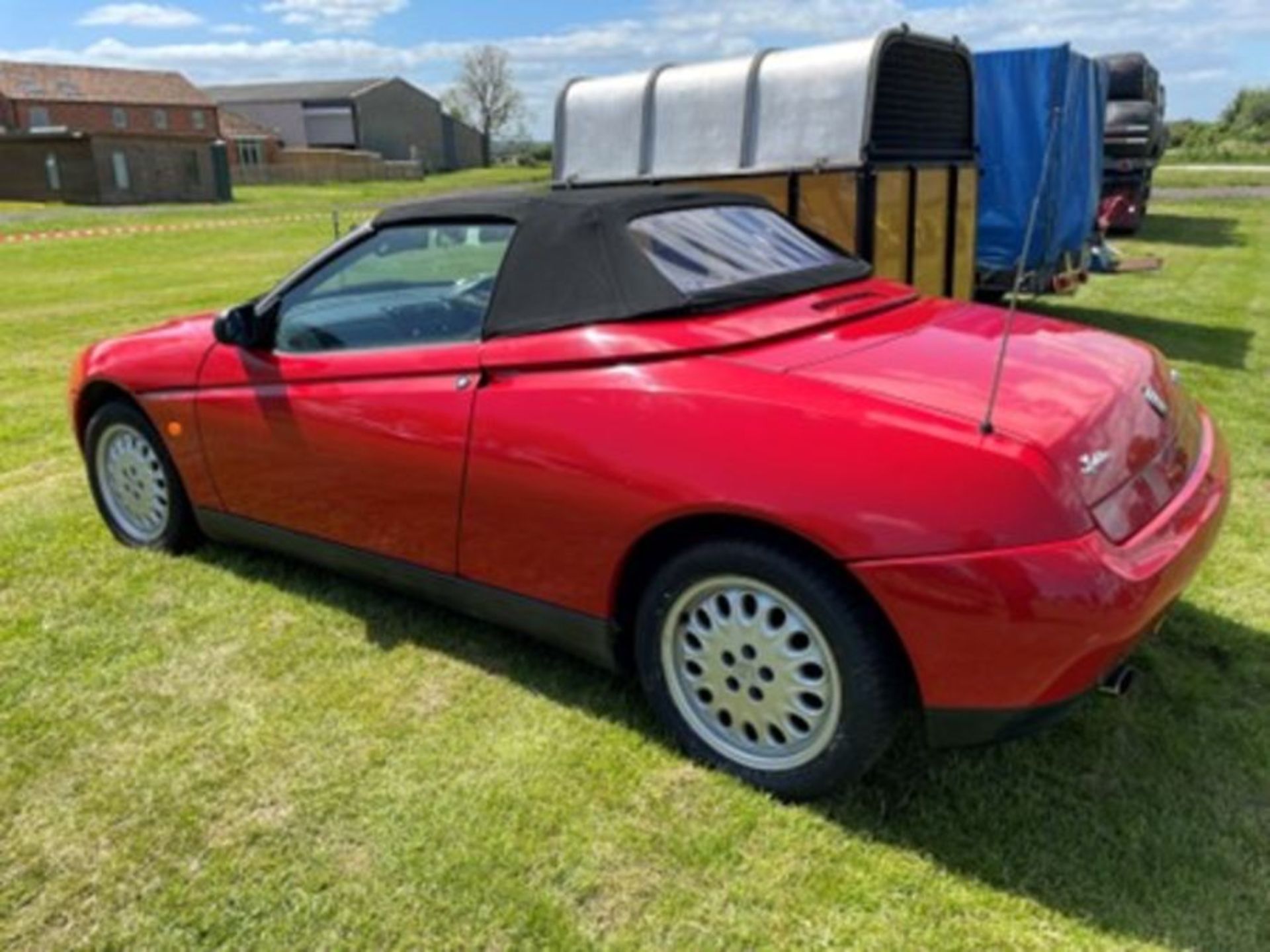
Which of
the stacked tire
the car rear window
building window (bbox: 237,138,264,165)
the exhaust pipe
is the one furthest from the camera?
building window (bbox: 237,138,264,165)

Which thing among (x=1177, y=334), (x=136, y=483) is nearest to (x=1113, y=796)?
(x=136, y=483)

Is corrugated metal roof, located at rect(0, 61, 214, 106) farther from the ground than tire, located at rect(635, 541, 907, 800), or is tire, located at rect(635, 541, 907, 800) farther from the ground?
corrugated metal roof, located at rect(0, 61, 214, 106)

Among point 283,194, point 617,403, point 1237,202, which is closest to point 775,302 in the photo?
point 617,403

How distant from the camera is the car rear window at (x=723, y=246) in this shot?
10.2ft

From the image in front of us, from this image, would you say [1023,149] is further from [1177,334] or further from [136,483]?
[136,483]

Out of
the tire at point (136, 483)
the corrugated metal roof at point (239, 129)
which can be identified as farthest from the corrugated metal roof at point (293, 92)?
the tire at point (136, 483)

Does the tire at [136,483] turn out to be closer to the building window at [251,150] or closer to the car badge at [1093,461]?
the car badge at [1093,461]

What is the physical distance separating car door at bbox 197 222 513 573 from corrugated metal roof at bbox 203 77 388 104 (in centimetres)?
8756

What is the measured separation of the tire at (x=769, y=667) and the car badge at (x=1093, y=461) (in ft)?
1.86

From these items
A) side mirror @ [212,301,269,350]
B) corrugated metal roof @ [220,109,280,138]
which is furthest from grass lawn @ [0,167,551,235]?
side mirror @ [212,301,269,350]

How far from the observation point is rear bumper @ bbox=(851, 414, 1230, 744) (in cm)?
222

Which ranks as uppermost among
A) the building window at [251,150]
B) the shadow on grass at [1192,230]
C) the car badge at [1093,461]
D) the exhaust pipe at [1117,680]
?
the building window at [251,150]

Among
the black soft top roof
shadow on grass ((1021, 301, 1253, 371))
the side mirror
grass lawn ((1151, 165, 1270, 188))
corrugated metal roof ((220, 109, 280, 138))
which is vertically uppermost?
corrugated metal roof ((220, 109, 280, 138))

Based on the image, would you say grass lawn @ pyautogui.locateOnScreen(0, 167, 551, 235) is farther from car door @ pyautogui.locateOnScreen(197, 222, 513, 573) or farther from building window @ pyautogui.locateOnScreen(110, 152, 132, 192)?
car door @ pyautogui.locateOnScreen(197, 222, 513, 573)
